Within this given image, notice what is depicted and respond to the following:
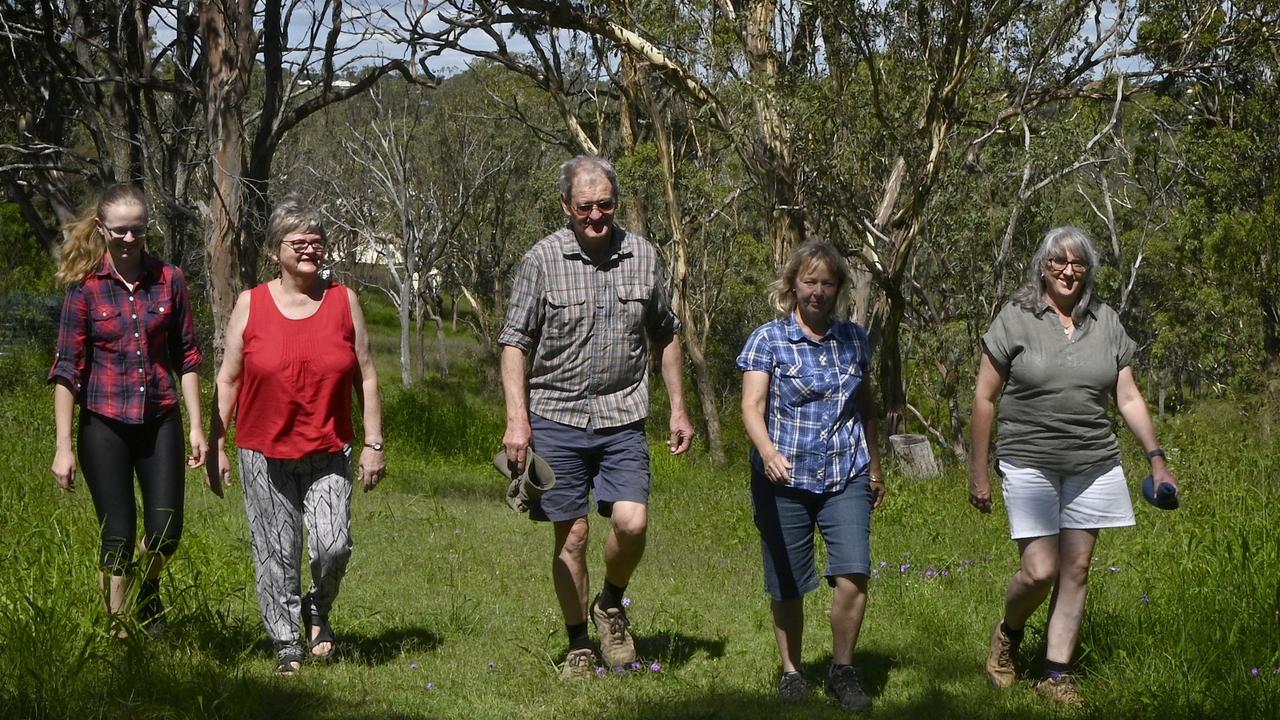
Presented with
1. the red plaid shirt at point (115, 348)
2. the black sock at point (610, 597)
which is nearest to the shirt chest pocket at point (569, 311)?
the black sock at point (610, 597)

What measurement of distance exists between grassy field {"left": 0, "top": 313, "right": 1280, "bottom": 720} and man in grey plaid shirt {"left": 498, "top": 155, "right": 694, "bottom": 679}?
0.73 meters

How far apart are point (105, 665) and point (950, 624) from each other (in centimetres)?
359

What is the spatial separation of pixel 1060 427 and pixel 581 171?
1972 millimetres

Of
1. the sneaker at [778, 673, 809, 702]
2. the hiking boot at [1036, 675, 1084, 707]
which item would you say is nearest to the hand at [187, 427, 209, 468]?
the sneaker at [778, 673, 809, 702]

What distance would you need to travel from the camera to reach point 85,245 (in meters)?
5.26

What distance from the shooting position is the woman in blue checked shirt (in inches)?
202

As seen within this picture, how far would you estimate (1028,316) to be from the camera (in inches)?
201

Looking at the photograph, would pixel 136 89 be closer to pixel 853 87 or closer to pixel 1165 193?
pixel 853 87

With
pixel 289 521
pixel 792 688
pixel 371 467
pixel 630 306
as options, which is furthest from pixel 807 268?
pixel 289 521

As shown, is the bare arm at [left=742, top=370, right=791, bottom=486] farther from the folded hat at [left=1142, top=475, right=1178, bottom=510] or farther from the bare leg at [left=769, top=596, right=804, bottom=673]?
the folded hat at [left=1142, top=475, right=1178, bottom=510]

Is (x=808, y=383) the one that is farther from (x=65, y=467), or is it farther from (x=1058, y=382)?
(x=65, y=467)

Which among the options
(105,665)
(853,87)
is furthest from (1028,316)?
(853,87)

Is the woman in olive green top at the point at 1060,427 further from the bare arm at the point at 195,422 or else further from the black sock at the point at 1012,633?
the bare arm at the point at 195,422

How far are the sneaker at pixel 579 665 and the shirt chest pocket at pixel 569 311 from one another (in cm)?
128
